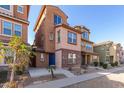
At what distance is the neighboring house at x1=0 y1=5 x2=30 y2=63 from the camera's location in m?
13.3

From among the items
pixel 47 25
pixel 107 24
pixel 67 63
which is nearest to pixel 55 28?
pixel 47 25

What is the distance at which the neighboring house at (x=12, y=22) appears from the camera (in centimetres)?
1329

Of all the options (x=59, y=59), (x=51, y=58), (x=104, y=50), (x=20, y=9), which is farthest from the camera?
(x=104, y=50)

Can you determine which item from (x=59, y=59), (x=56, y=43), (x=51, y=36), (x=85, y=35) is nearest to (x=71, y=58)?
(x=59, y=59)

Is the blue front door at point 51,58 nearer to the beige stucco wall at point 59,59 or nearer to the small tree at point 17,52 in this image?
the beige stucco wall at point 59,59

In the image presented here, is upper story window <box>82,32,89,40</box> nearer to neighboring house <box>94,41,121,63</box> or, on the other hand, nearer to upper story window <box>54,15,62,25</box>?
upper story window <box>54,15,62,25</box>

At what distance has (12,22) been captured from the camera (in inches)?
556

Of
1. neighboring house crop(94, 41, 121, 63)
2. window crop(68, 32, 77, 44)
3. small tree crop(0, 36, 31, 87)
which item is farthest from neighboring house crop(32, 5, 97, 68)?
neighboring house crop(94, 41, 121, 63)

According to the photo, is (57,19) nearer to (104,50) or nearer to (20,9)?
(20,9)

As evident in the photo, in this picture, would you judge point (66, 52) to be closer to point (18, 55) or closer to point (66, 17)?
point (66, 17)

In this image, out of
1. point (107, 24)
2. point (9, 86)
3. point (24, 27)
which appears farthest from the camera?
point (107, 24)

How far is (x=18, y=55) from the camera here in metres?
9.47
